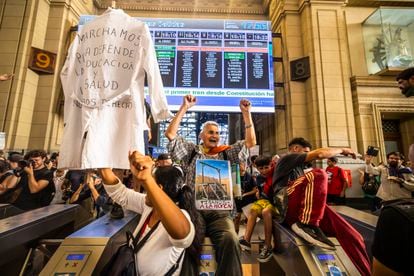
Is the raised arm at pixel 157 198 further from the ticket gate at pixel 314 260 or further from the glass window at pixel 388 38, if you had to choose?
the glass window at pixel 388 38

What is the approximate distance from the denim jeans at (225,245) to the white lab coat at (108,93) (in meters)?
0.81

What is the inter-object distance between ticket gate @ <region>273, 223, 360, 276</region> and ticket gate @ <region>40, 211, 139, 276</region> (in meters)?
1.34

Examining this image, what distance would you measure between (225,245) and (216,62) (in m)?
6.02

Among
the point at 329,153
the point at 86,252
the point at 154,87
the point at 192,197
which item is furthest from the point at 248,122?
the point at 86,252

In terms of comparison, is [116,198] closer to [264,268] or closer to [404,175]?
[264,268]

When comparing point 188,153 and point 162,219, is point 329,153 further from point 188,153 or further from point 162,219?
point 162,219

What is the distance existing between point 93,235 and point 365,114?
7.41 metres

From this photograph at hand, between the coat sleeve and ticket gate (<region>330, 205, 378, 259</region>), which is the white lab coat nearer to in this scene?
the coat sleeve

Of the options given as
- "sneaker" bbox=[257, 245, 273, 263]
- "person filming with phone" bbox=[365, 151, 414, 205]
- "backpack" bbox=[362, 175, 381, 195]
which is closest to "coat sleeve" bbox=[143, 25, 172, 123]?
"sneaker" bbox=[257, 245, 273, 263]

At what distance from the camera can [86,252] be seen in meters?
1.44

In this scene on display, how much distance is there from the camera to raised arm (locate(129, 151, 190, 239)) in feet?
2.96

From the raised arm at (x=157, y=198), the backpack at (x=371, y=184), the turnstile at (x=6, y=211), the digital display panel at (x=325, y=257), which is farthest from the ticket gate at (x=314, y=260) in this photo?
the backpack at (x=371, y=184)

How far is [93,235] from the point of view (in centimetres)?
157

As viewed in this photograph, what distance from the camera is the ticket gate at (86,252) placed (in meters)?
1.34
